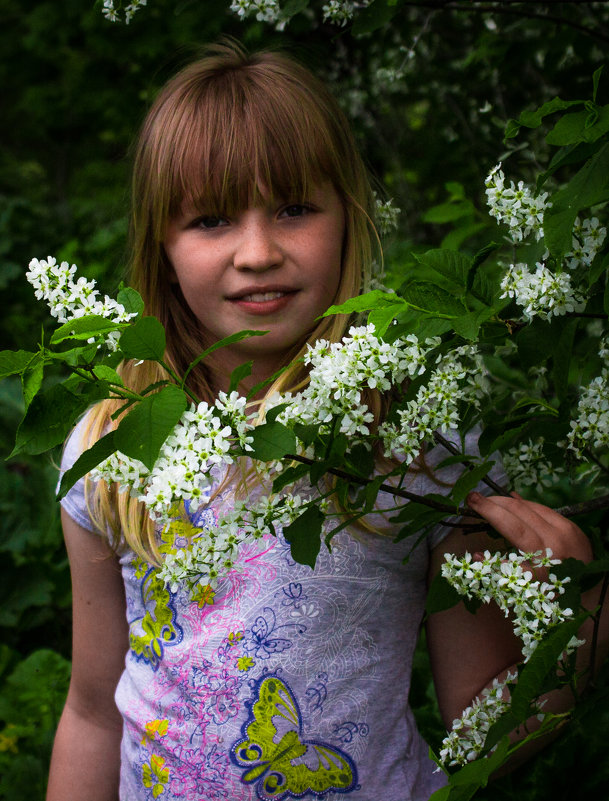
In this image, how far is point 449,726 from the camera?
1799 millimetres

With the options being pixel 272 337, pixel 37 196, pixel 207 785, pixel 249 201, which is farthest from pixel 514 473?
pixel 37 196

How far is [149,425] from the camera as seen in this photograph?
96 cm

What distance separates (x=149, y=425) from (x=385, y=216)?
1.05 meters

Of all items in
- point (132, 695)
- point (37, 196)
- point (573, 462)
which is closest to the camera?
point (573, 462)

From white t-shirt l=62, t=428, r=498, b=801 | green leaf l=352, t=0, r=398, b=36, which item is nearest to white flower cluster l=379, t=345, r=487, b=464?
white t-shirt l=62, t=428, r=498, b=801

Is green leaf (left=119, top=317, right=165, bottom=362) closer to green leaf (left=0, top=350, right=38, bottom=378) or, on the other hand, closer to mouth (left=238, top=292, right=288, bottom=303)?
green leaf (left=0, top=350, right=38, bottom=378)

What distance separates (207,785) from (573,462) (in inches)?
37.8

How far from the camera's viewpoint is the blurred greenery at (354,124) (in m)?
2.14

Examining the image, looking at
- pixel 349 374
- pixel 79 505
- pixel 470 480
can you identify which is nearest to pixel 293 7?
pixel 349 374

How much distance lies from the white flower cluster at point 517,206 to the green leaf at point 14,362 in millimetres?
701

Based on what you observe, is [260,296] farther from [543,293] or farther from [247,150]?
[543,293]

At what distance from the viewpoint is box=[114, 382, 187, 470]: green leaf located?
3.13 ft

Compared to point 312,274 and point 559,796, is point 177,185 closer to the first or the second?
point 312,274

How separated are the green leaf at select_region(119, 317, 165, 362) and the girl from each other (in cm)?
66
